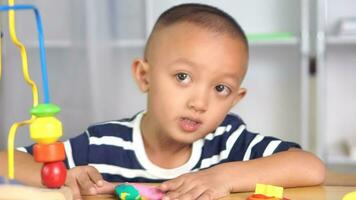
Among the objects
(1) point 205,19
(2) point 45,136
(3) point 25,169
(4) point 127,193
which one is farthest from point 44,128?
(1) point 205,19

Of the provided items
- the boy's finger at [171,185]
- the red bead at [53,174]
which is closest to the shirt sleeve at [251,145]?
the boy's finger at [171,185]

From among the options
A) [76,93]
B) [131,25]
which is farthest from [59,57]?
[131,25]

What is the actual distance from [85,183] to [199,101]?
0.20 m

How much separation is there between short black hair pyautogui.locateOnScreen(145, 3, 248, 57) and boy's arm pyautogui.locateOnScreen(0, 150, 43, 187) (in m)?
0.30

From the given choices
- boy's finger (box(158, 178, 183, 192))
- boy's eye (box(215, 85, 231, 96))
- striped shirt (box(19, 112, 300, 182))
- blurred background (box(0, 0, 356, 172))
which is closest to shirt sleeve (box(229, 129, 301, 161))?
striped shirt (box(19, 112, 300, 182))

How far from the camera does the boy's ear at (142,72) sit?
3.36ft

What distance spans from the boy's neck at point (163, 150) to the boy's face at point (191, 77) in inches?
1.3

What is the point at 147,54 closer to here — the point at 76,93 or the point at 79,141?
the point at 79,141

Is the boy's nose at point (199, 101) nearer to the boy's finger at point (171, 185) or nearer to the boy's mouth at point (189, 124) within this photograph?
the boy's mouth at point (189, 124)

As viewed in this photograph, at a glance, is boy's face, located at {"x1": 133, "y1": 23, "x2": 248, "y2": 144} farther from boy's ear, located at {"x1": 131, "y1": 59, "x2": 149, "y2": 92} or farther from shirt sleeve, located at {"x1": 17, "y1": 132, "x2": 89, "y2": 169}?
shirt sleeve, located at {"x1": 17, "y1": 132, "x2": 89, "y2": 169}

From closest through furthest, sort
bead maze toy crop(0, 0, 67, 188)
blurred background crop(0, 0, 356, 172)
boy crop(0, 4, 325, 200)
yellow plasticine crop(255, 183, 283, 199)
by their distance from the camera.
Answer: bead maze toy crop(0, 0, 67, 188) → yellow plasticine crop(255, 183, 283, 199) → boy crop(0, 4, 325, 200) → blurred background crop(0, 0, 356, 172)

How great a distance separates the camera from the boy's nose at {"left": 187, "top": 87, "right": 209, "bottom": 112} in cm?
89

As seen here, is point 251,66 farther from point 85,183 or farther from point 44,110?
point 44,110

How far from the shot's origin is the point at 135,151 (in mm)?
1064
